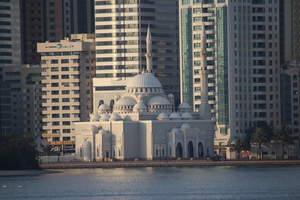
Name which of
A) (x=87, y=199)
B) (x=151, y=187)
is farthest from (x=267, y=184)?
(x=87, y=199)

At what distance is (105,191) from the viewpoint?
630 feet

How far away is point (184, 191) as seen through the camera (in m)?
191

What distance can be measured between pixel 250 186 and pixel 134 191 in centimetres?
1679

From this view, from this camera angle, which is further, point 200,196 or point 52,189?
point 52,189

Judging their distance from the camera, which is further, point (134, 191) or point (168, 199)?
point (134, 191)

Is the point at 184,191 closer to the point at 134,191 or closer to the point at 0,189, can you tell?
the point at 134,191

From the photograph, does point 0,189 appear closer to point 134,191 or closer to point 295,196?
point 134,191

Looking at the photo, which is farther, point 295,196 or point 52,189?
point 52,189

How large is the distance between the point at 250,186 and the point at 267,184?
10.9 feet

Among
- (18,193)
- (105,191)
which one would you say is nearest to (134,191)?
(105,191)

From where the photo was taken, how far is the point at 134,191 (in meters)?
192

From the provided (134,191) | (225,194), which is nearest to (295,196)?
(225,194)

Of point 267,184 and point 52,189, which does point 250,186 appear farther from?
point 52,189

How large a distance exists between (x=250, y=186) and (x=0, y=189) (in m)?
34.7
